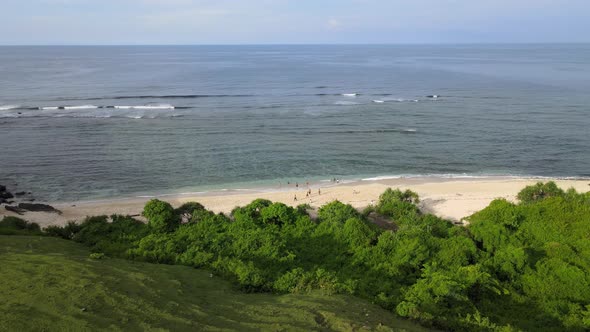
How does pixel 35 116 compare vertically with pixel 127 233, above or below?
above

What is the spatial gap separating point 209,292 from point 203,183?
2724cm

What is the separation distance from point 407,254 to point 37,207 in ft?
98.0

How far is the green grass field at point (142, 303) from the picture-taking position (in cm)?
1218

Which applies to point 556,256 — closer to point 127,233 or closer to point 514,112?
point 127,233

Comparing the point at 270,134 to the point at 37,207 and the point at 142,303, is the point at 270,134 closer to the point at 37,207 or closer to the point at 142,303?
the point at 37,207

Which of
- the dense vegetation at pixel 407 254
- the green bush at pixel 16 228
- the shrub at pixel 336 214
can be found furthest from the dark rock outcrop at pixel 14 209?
the shrub at pixel 336 214

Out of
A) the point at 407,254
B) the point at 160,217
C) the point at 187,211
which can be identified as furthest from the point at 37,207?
the point at 407,254

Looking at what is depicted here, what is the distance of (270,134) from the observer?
59.2m

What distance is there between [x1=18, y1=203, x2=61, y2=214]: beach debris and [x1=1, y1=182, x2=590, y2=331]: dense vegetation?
12.3m

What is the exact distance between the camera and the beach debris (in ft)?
110

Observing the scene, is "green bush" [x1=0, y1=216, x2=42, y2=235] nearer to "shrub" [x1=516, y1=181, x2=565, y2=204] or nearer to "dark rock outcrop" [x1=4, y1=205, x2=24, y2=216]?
"dark rock outcrop" [x1=4, y1=205, x2=24, y2=216]

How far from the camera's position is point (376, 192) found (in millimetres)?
38031

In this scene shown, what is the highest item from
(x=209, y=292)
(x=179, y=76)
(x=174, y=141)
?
(x=179, y=76)

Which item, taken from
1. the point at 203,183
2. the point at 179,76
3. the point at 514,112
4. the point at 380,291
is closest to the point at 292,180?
the point at 203,183
